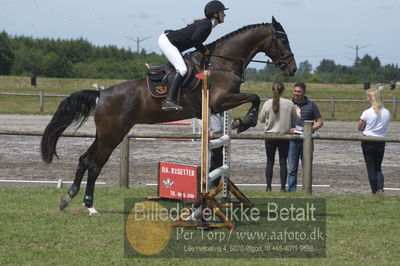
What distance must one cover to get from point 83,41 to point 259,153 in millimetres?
53518

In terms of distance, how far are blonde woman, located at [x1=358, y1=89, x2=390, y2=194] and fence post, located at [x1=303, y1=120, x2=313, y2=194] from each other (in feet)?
2.77

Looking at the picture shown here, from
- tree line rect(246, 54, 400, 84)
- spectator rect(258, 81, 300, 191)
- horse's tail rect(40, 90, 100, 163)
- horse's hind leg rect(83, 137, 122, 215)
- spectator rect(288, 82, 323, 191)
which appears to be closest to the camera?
horse's hind leg rect(83, 137, 122, 215)

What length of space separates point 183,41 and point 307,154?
11.5ft

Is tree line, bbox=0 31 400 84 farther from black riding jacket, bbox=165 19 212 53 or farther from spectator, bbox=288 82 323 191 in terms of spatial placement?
black riding jacket, bbox=165 19 212 53

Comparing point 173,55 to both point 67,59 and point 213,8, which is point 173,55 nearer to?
point 213,8

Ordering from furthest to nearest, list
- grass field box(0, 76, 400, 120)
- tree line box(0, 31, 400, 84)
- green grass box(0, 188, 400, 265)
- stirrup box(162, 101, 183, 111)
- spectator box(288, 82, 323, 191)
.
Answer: tree line box(0, 31, 400, 84) < grass field box(0, 76, 400, 120) < spectator box(288, 82, 323, 191) < stirrup box(162, 101, 183, 111) < green grass box(0, 188, 400, 265)

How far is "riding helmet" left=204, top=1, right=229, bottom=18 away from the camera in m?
7.99

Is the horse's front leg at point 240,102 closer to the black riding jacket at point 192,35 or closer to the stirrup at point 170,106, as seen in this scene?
the stirrup at point 170,106

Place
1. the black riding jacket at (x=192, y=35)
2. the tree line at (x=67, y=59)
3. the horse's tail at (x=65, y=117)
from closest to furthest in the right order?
the black riding jacket at (x=192, y=35) → the horse's tail at (x=65, y=117) → the tree line at (x=67, y=59)

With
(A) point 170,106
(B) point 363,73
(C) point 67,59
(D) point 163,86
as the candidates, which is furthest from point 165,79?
(B) point 363,73

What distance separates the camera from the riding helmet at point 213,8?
26.2ft

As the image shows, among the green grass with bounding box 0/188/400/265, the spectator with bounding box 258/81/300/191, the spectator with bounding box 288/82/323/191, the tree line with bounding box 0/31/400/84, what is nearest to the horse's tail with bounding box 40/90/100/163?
the green grass with bounding box 0/188/400/265

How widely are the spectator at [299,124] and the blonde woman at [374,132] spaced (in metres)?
0.88

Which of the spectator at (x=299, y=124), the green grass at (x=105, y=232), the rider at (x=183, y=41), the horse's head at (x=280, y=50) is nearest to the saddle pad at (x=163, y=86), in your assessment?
the rider at (x=183, y=41)
